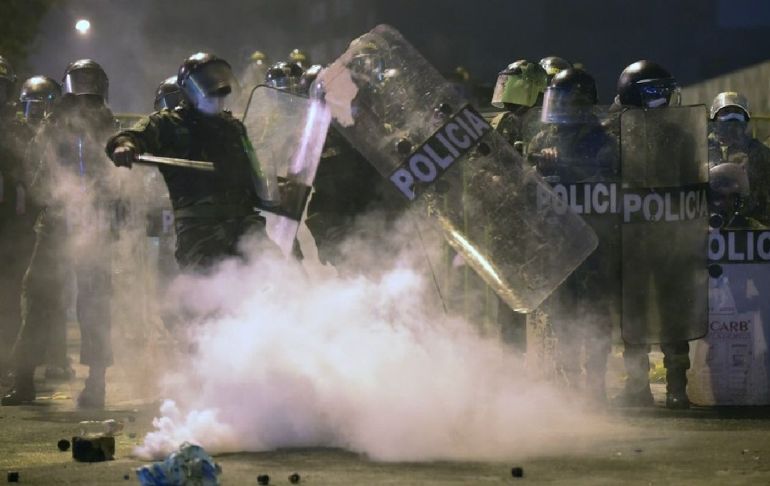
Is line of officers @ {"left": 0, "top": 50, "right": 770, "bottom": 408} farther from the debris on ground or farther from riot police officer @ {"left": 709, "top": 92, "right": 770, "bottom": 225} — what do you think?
the debris on ground

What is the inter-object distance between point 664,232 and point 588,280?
0.55 metres

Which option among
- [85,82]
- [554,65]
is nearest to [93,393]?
[85,82]

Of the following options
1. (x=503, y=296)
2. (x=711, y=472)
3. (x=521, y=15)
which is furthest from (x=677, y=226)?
(x=521, y=15)

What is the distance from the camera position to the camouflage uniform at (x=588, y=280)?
10.4 meters

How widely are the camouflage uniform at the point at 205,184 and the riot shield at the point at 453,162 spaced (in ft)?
2.29

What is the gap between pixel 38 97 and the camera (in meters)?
12.9

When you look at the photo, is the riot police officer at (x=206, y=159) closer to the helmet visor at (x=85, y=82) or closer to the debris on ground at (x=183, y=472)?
the helmet visor at (x=85, y=82)

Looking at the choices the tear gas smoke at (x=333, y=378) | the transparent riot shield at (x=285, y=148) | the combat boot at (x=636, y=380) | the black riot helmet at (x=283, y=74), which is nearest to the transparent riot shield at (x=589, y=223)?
the combat boot at (x=636, y=380)

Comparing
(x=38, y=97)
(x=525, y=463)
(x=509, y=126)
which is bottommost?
(x=525, y=463)

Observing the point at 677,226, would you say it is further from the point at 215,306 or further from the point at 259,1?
the point at 259,1

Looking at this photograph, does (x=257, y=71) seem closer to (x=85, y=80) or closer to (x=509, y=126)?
(x=85, y=80)

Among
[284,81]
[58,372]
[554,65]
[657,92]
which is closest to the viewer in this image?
[657,92]

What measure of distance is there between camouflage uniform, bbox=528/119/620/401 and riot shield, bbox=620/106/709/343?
10 cm

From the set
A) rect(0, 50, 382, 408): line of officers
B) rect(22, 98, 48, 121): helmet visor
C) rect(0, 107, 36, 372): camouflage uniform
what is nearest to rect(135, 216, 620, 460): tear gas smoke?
rect(0, 50, 382, 408): line of officers
